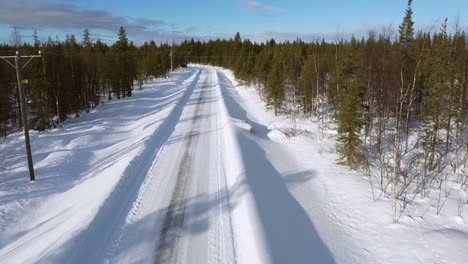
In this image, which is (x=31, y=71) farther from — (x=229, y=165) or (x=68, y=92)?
(x=229, y=165)

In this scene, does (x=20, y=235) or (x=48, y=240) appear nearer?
(x=48, y=240)

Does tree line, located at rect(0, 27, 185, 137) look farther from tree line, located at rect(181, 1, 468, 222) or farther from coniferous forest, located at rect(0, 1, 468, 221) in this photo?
tree line, located at rect(181, 1, 468, 222)

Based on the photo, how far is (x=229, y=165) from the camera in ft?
44.9

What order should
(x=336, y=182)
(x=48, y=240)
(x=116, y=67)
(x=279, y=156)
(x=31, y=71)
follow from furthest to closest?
(x=116, y=67)
(x=31, y=71)
(x=279, y=156)
(x=336, y=182)
(x=48, y=240)

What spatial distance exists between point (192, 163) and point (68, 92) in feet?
77.7

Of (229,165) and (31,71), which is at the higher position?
(31,71)

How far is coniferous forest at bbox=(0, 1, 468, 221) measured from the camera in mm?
14016

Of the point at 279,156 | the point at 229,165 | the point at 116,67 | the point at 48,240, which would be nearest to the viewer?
the point at 48,240

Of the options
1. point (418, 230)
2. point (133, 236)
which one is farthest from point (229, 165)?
point (418, 230)

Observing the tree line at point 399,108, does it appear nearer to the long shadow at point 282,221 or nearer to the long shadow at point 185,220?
the long shadow at point 282,221

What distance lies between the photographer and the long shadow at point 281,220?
7.70 meters

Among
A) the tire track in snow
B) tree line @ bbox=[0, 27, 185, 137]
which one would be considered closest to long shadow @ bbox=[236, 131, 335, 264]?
the tire track in snow

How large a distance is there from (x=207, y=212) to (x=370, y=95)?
15385 millimetres

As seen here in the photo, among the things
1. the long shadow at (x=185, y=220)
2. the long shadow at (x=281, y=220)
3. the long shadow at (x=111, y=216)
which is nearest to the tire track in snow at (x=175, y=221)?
the long shadow at (x=185, y=220)
